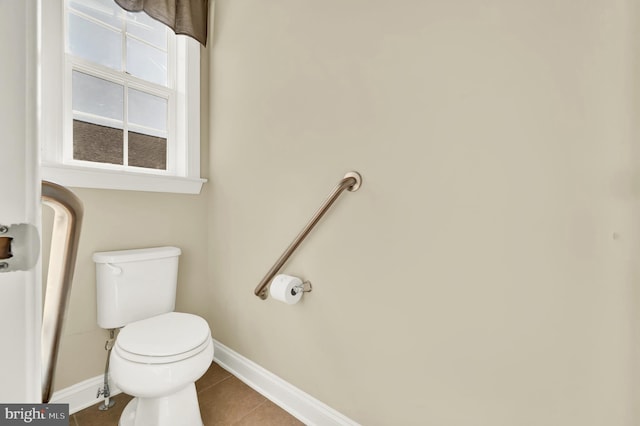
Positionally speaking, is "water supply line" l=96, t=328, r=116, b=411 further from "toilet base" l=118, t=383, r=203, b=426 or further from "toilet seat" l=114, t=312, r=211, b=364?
"toilet seat" l=114, t=312, r=211, b=364

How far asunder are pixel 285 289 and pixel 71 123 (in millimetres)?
1342

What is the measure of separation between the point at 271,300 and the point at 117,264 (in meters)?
0.76

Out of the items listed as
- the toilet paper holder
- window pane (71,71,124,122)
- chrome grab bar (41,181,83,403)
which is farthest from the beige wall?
chrome grab bar (41,181,83,403)

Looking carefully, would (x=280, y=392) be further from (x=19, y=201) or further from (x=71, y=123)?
(x=71, y=123)

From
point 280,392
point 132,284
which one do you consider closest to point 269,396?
point 280,392

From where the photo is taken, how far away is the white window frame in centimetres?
128

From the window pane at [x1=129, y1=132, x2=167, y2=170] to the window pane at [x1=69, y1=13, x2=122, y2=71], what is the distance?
383 millimetres

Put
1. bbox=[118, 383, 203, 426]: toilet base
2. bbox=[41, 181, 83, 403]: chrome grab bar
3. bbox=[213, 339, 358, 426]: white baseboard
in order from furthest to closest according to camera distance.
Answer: bbox=[213, 339, 358, 426]: white baseboard
bbox=[118, 383, 203, 426]: toilet base
bbox=[41, 181, 83, 403]: chrome grab bar

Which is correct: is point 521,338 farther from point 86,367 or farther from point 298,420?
point 86,367

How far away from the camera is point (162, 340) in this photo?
1.13m

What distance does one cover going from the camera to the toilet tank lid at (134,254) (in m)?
1.35

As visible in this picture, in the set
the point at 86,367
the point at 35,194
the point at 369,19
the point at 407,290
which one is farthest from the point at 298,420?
the point at 369,19

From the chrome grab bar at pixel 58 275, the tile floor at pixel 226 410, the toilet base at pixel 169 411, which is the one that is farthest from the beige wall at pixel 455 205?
the chrome grab bar at pixel 58 275

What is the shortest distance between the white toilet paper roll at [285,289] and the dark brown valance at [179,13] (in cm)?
156
